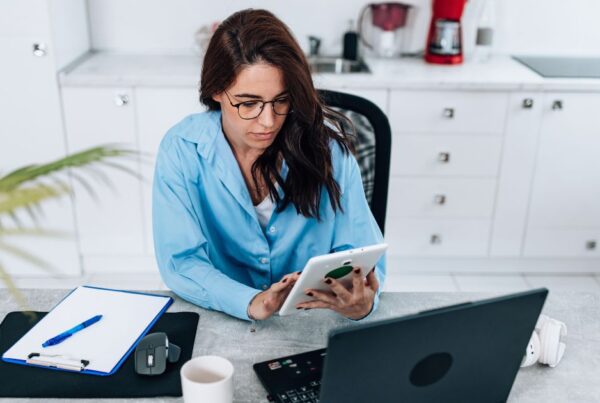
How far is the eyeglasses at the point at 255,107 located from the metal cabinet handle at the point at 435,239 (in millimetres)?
1684

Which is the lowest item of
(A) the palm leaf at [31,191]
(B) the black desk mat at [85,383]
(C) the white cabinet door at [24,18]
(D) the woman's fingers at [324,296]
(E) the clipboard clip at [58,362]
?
(B) the black desk mat at [85,383]

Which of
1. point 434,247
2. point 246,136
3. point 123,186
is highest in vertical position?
point 246,136

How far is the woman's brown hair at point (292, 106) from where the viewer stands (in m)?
1.38

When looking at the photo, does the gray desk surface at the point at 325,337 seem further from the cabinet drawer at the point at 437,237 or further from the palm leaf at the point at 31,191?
the cabinet drawer at the point at 437,237

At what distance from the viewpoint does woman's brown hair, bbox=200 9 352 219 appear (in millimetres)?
1376

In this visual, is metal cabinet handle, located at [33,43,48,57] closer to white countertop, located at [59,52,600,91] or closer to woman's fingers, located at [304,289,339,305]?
white countertop, located at [59,52,600,91]

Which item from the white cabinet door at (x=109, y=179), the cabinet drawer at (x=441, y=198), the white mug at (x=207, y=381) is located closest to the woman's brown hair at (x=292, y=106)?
the white mug at (x=207, y=381)

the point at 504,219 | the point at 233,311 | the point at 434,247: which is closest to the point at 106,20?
the point at 434,247

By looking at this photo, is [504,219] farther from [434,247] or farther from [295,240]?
[295,240]

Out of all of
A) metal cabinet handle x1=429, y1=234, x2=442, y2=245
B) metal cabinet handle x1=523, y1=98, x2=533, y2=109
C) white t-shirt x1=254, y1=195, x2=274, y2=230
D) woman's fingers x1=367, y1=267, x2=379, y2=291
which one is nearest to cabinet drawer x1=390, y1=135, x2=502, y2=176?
metal cabinet handle x1=523, y1=98, x2=533, y2=109

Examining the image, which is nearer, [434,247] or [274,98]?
[274,98]

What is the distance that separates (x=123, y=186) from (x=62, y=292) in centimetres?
141

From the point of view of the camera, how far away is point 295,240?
157cm

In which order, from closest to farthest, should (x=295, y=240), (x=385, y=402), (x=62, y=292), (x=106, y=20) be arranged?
(x=385, y=402), (x=62, y=292), (x=295, y=240), (x=106, y=20)
